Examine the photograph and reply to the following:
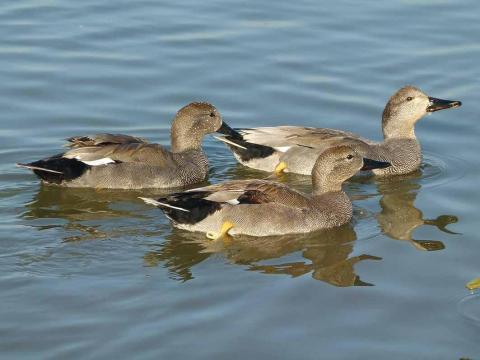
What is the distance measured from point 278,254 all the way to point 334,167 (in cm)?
137

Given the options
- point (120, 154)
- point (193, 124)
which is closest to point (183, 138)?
point (193, 124)

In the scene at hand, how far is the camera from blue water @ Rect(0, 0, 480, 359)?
8.50 metres

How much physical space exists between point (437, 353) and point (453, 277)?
1533mm

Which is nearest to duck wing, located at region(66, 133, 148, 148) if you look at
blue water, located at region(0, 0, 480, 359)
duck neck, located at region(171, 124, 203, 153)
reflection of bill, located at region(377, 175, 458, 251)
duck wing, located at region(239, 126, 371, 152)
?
blue water, located at region(0, 0, 480, 359)

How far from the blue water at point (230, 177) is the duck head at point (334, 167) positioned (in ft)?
1.39

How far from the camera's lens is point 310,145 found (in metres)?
12.7

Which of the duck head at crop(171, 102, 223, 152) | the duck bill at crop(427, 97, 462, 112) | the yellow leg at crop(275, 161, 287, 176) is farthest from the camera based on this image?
the duck bill at crop(427, 97, 462, 112)

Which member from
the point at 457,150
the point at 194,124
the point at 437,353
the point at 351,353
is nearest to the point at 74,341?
the point at 351,353

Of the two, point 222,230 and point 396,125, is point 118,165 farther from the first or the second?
point 396,125

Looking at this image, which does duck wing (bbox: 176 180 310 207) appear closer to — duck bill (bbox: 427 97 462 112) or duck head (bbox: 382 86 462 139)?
duck head (bbox: 382 86 462 139)

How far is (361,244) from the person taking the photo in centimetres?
1058

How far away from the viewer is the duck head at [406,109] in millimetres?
13219

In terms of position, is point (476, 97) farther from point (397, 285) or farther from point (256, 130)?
point (397, 285)

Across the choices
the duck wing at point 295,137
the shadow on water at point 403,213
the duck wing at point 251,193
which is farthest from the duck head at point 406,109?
the duck wing at point 251,193
